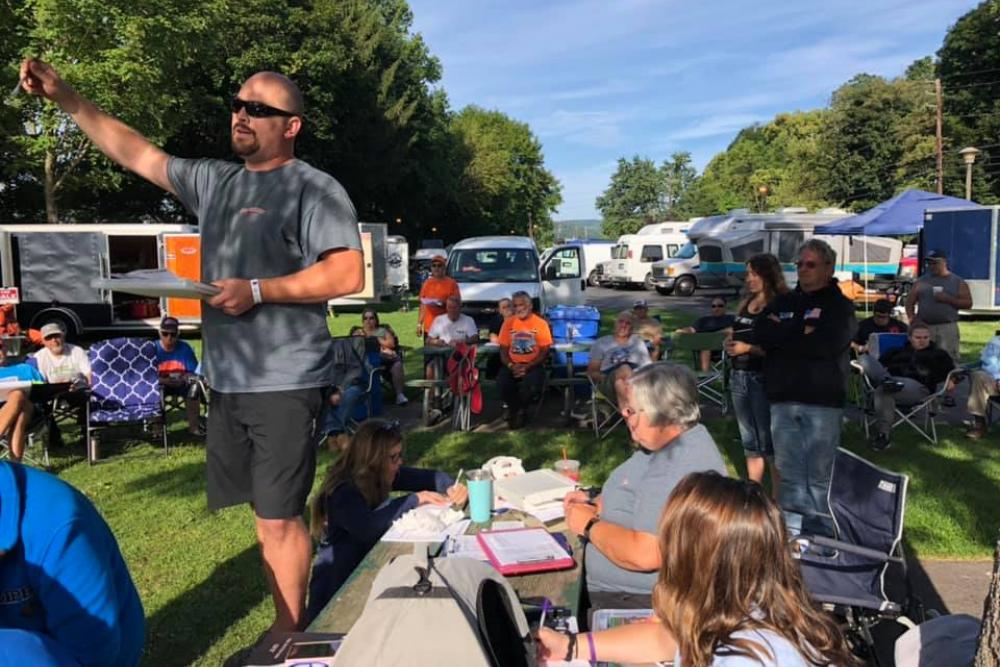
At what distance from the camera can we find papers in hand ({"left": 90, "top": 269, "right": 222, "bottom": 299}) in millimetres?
1978

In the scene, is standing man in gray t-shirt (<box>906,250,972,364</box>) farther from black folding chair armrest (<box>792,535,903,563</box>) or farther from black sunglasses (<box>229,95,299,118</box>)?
black sunglasses (<box>229,95,299,118</box>)

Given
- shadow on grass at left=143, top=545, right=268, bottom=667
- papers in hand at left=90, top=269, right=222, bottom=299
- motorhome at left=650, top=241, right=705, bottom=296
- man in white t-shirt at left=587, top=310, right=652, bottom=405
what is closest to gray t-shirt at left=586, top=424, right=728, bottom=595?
papers in hand at left=90, top=269, right=222, bottom=299

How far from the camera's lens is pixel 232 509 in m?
5.38

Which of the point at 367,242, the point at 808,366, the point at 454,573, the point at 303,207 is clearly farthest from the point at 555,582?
the point at 367,242

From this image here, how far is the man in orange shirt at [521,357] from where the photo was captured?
7.99 meters

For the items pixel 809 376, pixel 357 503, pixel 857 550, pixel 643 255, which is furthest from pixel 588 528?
pixel 643 255

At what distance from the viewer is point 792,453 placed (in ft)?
14.8

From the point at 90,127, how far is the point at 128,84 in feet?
50.6

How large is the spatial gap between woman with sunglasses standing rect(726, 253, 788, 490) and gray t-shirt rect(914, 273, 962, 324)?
16.0ft

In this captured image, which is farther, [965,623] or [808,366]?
[808,366]

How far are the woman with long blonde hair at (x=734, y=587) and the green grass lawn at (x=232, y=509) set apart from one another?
252cm

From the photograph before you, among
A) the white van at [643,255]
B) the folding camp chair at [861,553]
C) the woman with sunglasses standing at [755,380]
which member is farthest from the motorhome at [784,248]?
the folding camp chair at [861,553]

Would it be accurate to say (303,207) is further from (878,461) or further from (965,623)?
(878,461)

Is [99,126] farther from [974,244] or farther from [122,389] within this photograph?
[974,244]
